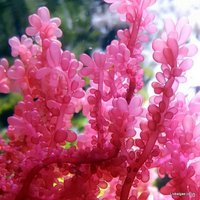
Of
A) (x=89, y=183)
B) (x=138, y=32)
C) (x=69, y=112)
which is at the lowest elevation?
(x=89, y=183)

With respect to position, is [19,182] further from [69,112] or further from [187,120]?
[187,120]

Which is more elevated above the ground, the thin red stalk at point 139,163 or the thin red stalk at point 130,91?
the thin red stalk at point 130,91

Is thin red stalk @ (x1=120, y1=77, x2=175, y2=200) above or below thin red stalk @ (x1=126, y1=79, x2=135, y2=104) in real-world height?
below

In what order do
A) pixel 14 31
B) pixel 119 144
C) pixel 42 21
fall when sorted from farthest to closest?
pixel 14 31
pixel 42 21
pixel 119 144

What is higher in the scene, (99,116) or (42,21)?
(42,21)

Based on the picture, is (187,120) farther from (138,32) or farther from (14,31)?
(14,31)

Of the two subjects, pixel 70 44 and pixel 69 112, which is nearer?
pixel 69 112

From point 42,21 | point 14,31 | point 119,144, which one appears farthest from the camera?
point 14,31

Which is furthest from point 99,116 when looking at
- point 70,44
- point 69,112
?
point 70,44
